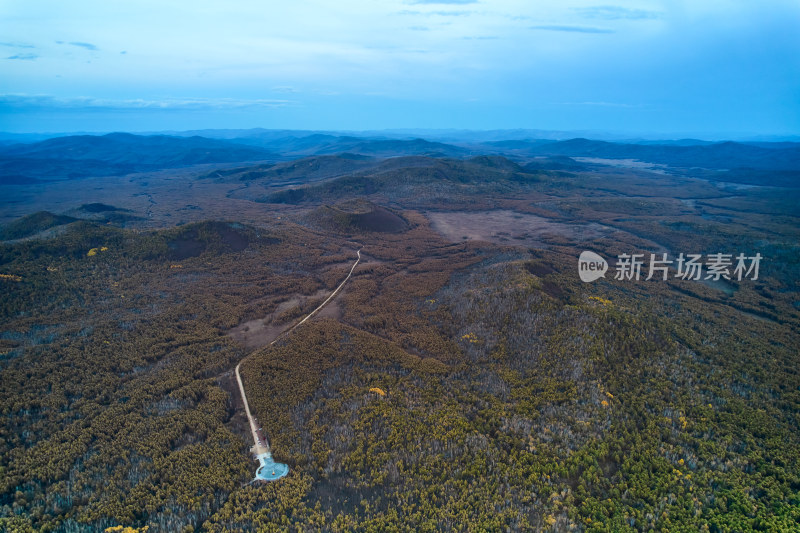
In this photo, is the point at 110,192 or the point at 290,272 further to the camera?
the point at 110,192

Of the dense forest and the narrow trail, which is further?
the narrow trail

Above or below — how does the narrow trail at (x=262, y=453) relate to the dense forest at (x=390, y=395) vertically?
below

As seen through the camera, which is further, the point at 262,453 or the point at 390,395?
the point at 390,395

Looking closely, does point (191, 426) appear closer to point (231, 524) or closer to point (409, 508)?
point (231, 524)

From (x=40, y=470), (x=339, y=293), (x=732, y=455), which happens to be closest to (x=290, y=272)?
(x=339, y=293)

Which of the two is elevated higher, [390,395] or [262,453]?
[390,395]

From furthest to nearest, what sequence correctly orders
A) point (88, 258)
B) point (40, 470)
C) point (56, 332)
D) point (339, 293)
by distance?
1. point (88, 258)
2. point (339, 293)
3. point (56, 332)
4. point (40, 470)

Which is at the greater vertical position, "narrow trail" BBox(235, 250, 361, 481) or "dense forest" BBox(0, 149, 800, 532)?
"dense forest" BBox(0, 149, 800, 532)

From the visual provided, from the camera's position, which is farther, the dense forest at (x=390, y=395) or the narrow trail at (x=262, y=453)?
the narrow trail at (x=262, y=453)
